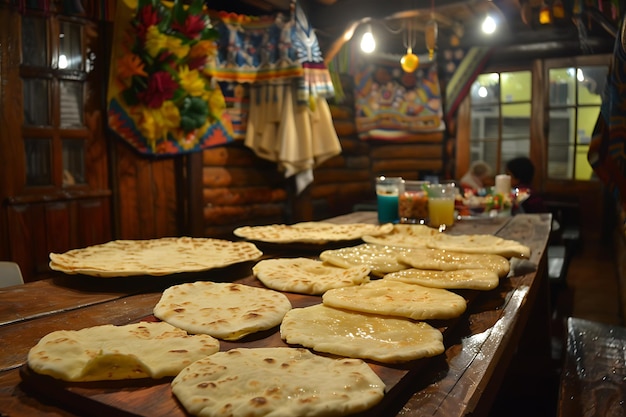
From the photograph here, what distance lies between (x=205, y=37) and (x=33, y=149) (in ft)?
5.49

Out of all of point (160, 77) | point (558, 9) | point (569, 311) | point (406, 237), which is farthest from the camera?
point (569, 311)

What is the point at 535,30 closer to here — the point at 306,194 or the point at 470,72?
the point at 470,72

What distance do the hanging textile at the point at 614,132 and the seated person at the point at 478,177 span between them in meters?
4.35

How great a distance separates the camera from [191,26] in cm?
444

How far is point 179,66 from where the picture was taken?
4512mm

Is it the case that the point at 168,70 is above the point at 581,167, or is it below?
above

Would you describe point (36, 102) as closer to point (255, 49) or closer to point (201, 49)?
point (201, 49)

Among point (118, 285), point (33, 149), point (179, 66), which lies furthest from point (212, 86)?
point (118, 285)

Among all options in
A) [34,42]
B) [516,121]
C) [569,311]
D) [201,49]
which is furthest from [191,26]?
[516,121]

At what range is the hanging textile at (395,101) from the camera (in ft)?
24.9

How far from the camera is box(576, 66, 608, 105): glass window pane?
22.9ft

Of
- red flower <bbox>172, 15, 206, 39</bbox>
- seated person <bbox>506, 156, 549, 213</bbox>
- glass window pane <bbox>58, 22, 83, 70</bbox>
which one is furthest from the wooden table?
Answer: seated person <bbox>506, 156, 549, 213</bbox>

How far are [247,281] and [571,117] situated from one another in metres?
6.69

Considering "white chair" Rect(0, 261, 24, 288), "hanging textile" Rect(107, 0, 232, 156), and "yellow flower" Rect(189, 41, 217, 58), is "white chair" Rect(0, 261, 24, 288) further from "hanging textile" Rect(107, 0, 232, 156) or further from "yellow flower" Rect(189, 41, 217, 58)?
"yellow flower" Rect(189, 41, 217, 58)
